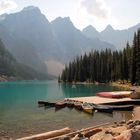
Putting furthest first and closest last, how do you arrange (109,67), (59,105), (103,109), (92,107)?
(109,67) < (59,105) < (92,107) < (103,109)

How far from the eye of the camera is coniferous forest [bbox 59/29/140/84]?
111312 mm

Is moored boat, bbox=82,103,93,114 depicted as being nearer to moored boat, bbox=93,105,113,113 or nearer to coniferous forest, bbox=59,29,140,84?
moored boat, bbox=93,105,113,113

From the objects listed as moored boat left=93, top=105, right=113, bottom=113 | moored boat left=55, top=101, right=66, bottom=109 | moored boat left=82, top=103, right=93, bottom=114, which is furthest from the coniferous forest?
moored boat left=93, top=105, right=113, bottom=113

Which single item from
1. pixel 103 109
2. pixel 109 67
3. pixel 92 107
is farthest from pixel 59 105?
pixel 109 67

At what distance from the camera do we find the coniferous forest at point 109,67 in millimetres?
111312

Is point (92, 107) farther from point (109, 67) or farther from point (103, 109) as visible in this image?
point (109, 67)

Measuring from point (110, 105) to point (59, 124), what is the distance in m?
17.4

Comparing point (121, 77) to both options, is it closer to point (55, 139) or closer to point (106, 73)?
point (106, 73)

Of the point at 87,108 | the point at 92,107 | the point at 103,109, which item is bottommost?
the point at 103,109

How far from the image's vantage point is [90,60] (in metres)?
179

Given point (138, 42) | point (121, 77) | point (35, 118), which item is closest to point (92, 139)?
point (35, 118)

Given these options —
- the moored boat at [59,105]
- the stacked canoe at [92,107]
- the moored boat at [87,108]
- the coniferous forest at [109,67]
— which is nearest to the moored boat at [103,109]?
the stacked canoe at [92,107]

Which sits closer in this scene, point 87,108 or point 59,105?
A: point 87,108

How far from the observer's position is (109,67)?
157875 millimetres
